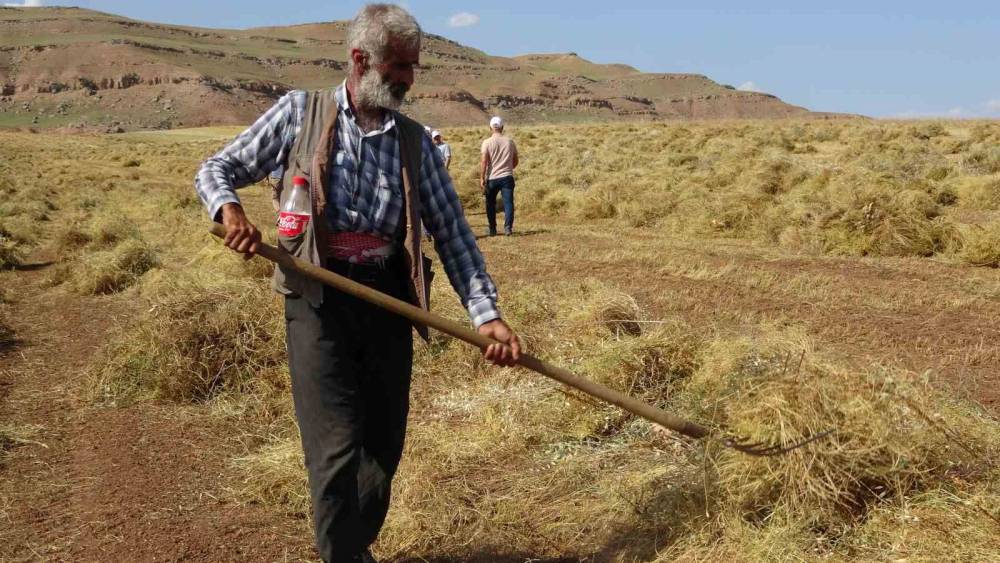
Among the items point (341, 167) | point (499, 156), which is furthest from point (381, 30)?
point (499, 156)

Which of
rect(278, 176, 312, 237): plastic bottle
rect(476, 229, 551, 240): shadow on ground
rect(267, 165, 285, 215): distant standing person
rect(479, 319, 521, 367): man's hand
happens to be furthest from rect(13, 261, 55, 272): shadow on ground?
rect(479, 319, 521, 367): man's hand

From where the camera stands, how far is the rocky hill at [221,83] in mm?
115875

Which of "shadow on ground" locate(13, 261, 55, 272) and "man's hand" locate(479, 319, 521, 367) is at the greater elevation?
"man's hand" locate(479, 319, 521, 367)

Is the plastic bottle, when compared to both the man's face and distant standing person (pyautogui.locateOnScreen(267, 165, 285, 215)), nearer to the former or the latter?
distant standing person (pyautogui.locateOnScreen(267, 165, 285, 215))

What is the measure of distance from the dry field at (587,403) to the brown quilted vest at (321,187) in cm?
138

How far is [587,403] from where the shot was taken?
15.0 feet

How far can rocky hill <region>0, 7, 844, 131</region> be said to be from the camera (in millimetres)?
115875

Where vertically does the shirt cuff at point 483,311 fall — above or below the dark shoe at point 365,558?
above

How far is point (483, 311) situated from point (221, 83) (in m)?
131

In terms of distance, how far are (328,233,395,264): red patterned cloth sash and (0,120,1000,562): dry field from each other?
140 centimetres

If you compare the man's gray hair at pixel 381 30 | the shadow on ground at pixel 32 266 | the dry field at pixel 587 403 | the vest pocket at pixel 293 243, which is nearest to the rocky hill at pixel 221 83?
the shadow on ground at pixel 32 266

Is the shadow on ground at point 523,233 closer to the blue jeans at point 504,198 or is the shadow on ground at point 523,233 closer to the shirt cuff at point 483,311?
the blue jeans at point 504,198

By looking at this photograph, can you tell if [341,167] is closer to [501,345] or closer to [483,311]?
[483,311]

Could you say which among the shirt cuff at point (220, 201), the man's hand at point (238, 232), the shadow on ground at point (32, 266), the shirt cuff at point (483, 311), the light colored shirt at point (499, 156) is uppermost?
the shirt cuff at point (220, 201)
